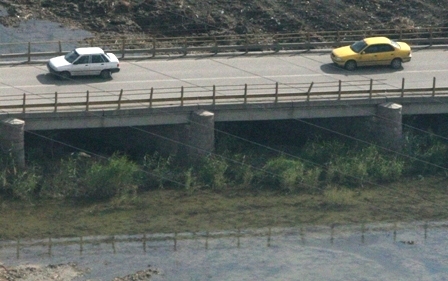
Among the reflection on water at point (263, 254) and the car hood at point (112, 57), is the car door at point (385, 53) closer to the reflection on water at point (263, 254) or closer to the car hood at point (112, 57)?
the reflection on water at point (263, 254)

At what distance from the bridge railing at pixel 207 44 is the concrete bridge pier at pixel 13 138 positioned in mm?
6479

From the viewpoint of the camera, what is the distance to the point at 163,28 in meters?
61.5

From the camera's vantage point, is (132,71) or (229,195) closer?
(229,195)

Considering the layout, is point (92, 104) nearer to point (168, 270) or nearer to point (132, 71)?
point (132, 71)

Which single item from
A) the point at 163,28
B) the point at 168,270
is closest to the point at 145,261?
the point at 168,270

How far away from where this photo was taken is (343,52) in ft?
168

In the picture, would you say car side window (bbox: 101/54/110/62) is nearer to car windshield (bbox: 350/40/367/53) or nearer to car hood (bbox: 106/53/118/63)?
car hood (bbox: 106/53/118/63)

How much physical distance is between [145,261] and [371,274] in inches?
269

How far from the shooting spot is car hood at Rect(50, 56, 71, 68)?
47.7m

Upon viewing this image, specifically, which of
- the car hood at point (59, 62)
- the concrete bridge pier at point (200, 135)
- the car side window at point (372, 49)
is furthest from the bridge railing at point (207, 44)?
the concrete bridge pier at point (200, 135)

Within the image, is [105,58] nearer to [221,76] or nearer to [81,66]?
[81,66]

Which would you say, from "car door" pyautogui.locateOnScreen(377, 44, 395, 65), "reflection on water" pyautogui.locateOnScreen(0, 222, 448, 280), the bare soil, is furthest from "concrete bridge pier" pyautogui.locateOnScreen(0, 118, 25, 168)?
"car door" pyautogui.locateOnScreen(377, 44, 395, 65)

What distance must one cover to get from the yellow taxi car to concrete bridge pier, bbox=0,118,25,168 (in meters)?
13.7

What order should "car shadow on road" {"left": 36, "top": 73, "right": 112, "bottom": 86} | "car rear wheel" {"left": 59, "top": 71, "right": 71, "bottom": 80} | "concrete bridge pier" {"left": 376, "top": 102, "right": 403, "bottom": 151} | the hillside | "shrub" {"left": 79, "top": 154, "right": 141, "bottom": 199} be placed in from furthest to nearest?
1. the hillside
2. "car rear wheel" {"left": 59, "top": 71, "right": 71, "bottom": 80}
3. "car shadow on road" {"left": 36, "top": 73, "right": 112, "bottom": 86}
4. "concrete bridge pier" {"left": 376, "top": 102, "right": 403, "bottom": 151}
5. "shrub" {"left": 79, "top": 154, "right": 141, "bottom": 199}
